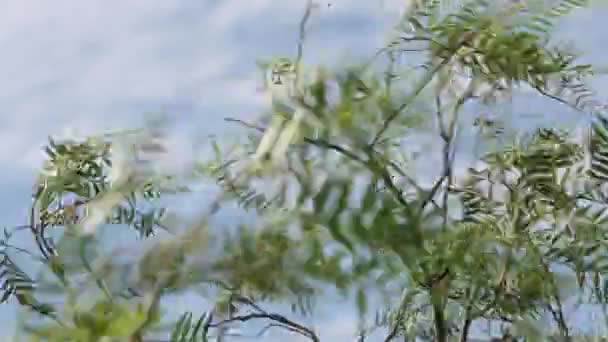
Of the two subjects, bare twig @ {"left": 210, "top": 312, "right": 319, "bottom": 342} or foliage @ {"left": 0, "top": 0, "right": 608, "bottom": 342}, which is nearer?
foliage @ {"left": 0, "top": 0, "right": 608, "bottom": 342}

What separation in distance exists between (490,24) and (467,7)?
0.28ft

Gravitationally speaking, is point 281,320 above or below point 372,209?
below

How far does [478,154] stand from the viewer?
0.92 m

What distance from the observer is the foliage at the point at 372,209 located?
35 centimetres

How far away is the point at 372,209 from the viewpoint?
388 mm

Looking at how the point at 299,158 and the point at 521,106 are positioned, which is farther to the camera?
the point at 521,106

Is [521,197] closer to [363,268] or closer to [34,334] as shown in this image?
[363,268]

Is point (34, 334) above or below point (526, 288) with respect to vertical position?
above

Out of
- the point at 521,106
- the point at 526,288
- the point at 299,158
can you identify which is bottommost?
the point at 526,288

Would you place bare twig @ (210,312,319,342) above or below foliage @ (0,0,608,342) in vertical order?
below

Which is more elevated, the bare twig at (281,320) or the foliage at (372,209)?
the foliage at (372,209)

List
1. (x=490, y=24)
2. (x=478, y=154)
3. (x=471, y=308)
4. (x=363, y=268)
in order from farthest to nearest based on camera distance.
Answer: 1. (x=478, y=154)
2. (x=471, y=308)
3. (x=490, y=24)
4. (x=363, y=268)

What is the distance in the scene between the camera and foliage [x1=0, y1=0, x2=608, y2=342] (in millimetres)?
348

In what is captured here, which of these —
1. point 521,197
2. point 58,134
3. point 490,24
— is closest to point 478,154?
point 521,197
